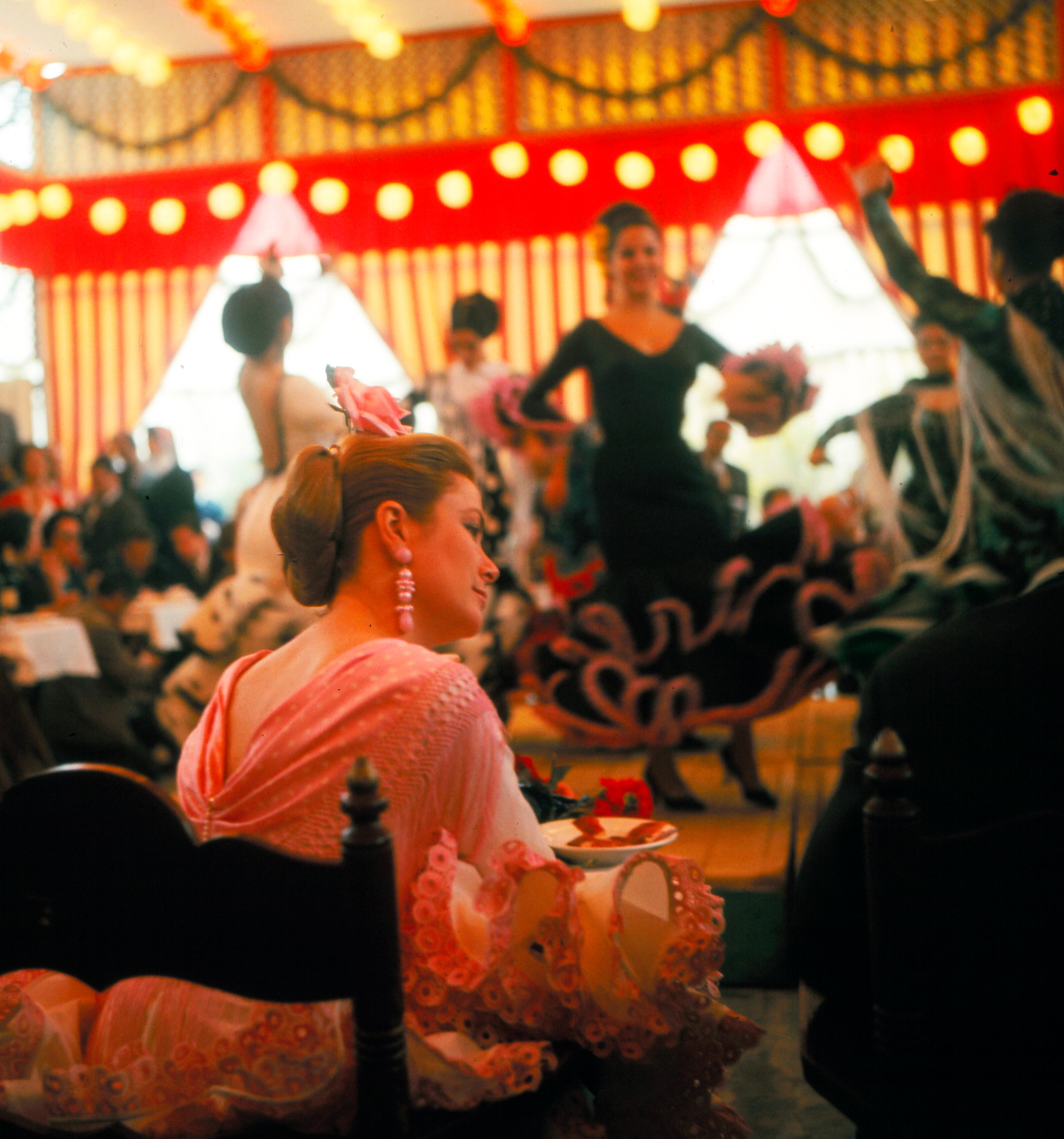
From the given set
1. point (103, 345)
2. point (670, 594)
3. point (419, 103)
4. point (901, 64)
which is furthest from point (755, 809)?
point (103, 345)

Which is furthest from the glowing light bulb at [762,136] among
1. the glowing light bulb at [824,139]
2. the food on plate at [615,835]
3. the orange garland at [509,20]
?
the food on plate at [615,835]

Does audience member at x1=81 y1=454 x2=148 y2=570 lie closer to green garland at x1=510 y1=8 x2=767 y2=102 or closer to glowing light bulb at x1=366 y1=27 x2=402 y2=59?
glowing light bulb at x1=366 y1=27 x2=402 y2=59

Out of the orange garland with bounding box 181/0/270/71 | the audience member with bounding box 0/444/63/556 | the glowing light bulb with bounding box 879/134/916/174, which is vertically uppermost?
the orange garland with bounding box 181/0/270/71

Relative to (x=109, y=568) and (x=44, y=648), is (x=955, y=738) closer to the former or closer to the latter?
(x=44, y=648)

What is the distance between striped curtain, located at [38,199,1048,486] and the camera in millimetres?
6227

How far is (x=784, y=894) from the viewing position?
2605 mm

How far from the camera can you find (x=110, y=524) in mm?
5242

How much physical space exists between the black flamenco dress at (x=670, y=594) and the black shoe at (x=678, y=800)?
0.41ft

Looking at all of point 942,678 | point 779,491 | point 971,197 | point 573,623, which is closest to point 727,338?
point 779,491

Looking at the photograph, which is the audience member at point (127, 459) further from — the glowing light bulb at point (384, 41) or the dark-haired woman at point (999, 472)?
the dark-haired woman at point (999, 472)

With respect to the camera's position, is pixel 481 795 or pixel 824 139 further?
pixel 824 139

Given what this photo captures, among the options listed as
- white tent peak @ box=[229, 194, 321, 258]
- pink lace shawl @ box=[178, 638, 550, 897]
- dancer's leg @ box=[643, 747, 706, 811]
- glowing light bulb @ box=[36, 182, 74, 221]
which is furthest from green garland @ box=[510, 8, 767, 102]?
pink lace shawl @ box=[178, 638, 550, 897]

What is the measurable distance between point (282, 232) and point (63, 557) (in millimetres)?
2147

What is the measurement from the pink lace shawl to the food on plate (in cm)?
26
